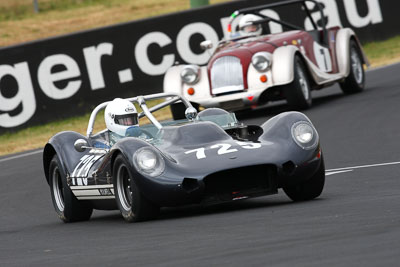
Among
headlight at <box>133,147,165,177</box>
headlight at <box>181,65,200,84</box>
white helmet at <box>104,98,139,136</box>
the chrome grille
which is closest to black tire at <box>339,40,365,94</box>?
the chrome grille

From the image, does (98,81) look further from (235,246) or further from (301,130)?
(235,246)

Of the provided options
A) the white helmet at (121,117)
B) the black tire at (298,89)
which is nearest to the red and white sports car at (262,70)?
the black tire at (298,89)

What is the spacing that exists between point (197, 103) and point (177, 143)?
8503 mm

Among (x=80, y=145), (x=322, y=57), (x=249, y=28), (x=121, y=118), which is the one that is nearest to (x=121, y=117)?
(x=121, y=118)

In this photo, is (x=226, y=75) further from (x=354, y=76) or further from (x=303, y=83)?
(x=354, y=76)

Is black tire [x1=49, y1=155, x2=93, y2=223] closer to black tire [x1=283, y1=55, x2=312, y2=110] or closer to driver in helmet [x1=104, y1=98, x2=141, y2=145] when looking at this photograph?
driver in helmet [x1=104, y1=98, x2=141, y2=145]

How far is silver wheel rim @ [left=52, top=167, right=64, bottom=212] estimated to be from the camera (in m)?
10.3

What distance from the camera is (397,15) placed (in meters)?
25.8

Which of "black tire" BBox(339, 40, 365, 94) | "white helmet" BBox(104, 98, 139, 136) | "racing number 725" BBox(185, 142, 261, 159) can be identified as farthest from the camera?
"black tire" BBox(339, 40, 365, 94)

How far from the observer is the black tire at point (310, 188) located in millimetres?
8961

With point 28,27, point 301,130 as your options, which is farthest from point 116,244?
point 28,27

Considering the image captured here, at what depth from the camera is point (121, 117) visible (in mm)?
9742

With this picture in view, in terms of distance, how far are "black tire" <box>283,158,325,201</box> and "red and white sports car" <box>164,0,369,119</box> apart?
790cm

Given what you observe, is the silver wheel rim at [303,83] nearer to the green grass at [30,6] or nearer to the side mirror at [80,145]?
the side mirror at [80,145]
